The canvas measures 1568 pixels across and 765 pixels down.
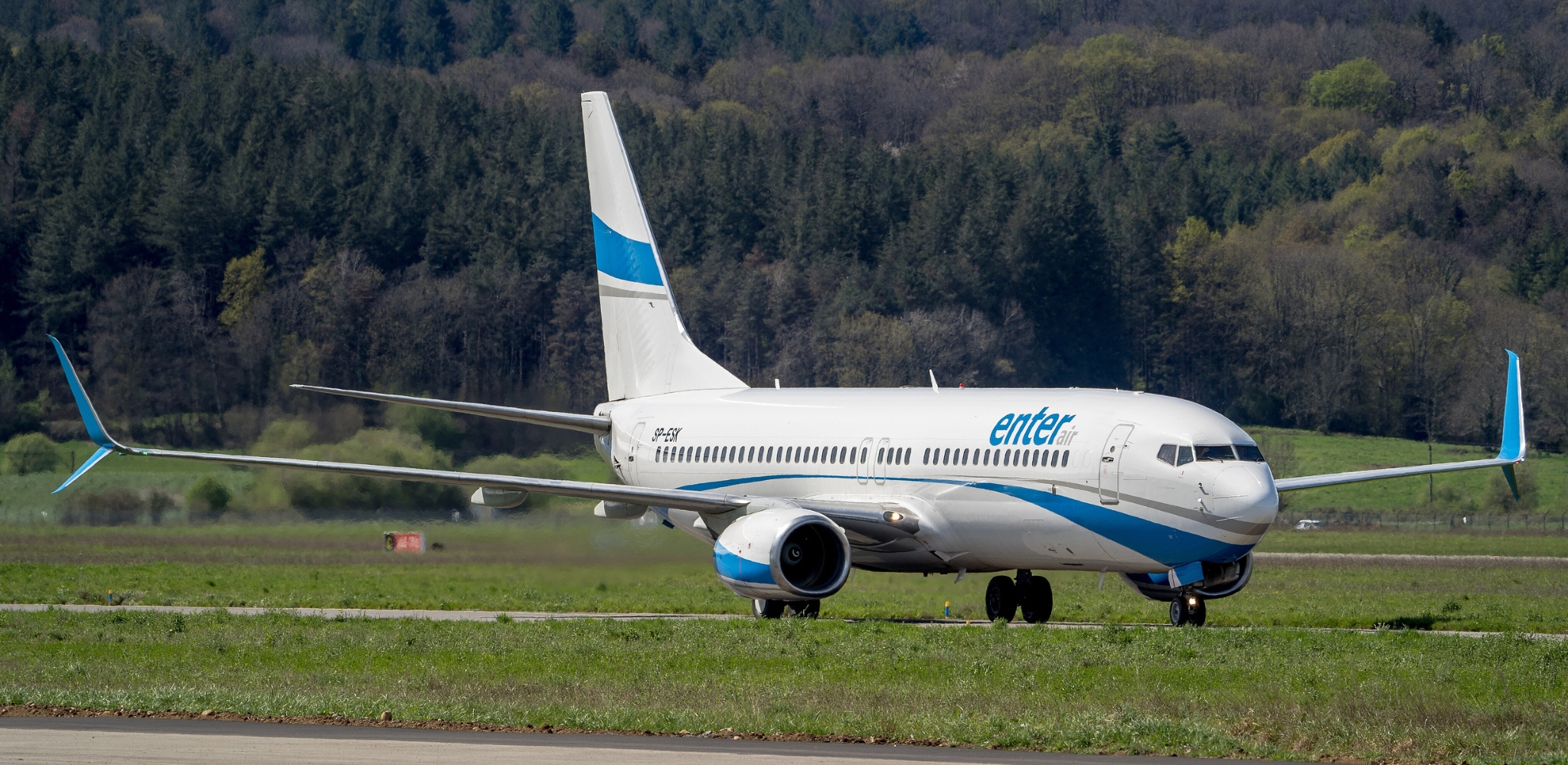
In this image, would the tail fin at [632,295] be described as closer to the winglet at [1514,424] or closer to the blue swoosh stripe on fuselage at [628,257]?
the blue swoosh stripe on fuselage at [628,257]

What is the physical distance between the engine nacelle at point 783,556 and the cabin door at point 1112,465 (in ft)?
13.5

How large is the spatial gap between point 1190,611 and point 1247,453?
2.43 metres

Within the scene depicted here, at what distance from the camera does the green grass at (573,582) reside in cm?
3434

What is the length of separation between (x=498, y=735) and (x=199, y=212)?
336 feet

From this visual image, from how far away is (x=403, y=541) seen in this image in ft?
158

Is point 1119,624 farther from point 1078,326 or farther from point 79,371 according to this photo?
point 1078,326

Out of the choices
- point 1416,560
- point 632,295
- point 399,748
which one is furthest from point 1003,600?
point 1416,560

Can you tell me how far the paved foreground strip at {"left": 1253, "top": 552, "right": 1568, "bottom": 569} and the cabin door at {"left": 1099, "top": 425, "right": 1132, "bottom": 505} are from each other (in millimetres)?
27825

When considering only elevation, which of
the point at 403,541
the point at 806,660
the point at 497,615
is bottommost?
the point at 403,541

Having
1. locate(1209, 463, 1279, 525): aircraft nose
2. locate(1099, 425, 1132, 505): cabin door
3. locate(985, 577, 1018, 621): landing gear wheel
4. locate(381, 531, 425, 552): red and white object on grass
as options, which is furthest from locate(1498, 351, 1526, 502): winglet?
locate(381, 531, 425, 552): red and white object on grass

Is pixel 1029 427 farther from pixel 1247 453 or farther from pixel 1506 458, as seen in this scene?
pixel 1506 458

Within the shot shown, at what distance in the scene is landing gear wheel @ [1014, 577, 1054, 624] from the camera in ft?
103

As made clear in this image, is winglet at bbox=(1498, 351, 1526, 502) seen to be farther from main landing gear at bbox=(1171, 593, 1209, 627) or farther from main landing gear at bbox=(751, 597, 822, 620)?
main landing gear at bbox=(751, 597, 822, 620)

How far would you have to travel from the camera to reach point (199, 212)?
376 feet
